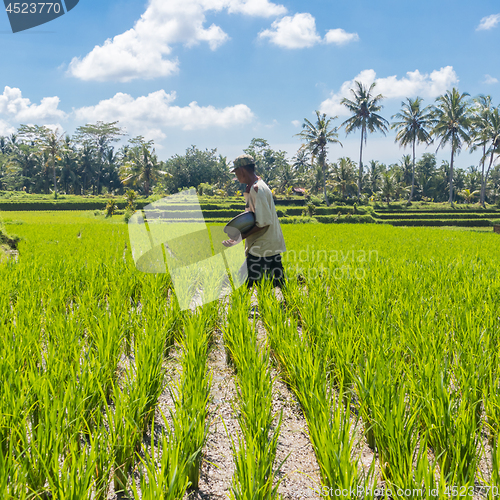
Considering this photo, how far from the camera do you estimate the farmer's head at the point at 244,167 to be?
2609 millimetres

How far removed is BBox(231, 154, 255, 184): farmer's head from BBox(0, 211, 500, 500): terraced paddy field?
0.91 metres

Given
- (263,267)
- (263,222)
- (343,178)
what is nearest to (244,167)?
(263,222)

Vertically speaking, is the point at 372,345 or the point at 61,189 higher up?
the point at 61,189

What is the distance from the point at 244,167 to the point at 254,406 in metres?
1.80

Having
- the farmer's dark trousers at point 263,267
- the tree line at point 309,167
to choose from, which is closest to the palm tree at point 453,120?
the tree line at point 309,167

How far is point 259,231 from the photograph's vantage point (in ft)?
9.12

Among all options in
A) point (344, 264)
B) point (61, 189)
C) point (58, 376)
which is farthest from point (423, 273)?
point (61, 189)

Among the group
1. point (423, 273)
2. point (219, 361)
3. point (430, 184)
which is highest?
point (430, 184)

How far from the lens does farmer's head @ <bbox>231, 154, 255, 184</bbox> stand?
261 cm

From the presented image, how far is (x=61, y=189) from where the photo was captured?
40.0 meters

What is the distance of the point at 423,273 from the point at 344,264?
951 millimetres

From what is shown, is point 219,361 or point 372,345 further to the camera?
point 219,361

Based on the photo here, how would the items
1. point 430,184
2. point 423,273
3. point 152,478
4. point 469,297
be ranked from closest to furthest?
point 152,478
point 469,297
point 423,273
point 430,184

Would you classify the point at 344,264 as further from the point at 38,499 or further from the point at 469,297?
the point at 38,499
